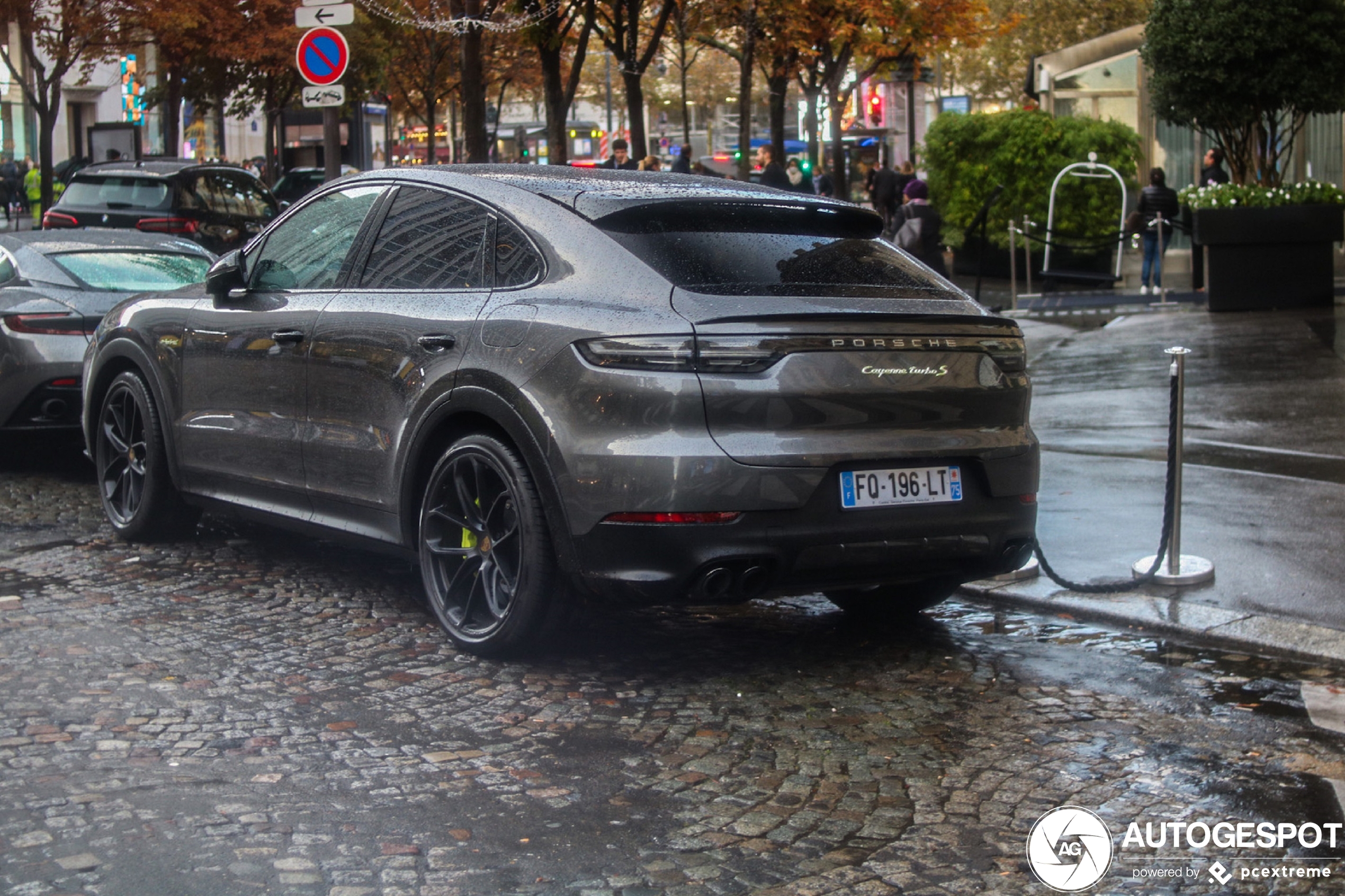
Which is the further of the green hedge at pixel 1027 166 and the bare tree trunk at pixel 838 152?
the bare tree trunk at pixel 838 152

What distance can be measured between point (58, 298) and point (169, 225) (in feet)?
31.3

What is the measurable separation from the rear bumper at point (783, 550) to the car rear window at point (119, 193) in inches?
606

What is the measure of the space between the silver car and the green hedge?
1439 cm

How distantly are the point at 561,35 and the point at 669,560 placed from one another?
19.7m

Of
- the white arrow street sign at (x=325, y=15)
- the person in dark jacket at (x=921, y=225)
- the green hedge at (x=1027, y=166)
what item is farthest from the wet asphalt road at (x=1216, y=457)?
the green hedge at (x=1027, y=166)

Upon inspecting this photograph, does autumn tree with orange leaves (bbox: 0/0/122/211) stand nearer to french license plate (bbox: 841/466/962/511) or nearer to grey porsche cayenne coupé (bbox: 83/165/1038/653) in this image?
grey porsche cayenne coupé (bbox: 83/165/1038/653)

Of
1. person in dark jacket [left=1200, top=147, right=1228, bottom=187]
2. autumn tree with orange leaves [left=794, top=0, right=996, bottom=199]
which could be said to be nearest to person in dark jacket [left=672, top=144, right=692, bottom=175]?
person in dark jacket [left=1200, top=147, right=1228, bottom=187]

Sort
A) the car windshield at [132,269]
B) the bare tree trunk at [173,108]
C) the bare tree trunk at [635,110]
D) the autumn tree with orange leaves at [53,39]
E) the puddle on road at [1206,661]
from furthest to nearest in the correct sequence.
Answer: the bare tree trunk at [173,108], the autumn tree with orange leaves at [53,39], the bare tree trunk at [635,110], the car windshield at [132,269], the puddle on road at [1206,661]

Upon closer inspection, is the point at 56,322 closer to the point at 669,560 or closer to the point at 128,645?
the point at 128,645

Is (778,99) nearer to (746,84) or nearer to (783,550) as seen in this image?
(746,84)

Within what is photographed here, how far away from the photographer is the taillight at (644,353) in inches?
195

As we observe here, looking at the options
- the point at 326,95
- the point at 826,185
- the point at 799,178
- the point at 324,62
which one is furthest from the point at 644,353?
the point at 799,178

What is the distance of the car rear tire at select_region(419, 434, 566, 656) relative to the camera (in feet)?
17.4

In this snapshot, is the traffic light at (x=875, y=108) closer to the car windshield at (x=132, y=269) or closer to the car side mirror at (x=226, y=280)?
the car windshield at (x=132, y=269)
